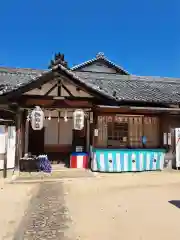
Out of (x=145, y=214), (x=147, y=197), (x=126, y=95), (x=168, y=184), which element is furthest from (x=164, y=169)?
(x=145, y=214)

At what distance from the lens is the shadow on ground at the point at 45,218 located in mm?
4652

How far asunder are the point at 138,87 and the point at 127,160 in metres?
6.00

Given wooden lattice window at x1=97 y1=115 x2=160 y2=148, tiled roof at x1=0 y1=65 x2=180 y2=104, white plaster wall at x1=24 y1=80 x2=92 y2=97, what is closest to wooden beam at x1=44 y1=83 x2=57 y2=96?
white plaster wall at x1=24 y1=80 x2=92 y2=97

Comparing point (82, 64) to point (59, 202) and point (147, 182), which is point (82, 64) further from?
point (59, 202)

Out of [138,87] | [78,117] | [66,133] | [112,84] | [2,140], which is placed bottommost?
[2,140]

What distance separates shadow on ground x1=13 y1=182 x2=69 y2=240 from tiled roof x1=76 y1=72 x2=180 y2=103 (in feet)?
22.3

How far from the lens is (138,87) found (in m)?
15.8

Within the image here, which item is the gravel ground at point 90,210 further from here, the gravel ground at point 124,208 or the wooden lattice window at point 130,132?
the wooden lattice window at point 130,132

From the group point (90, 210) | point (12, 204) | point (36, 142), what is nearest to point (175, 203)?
point (90, 210)

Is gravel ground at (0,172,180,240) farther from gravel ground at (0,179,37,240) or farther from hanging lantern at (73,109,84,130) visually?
hanging lantern at (73,109,84,130)

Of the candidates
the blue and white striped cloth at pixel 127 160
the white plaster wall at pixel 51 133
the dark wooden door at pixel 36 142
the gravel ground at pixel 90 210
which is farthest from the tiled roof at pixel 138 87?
the gravel ground at pixel 90 210

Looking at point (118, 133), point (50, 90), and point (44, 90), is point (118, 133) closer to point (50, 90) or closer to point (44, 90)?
point (50, 90)

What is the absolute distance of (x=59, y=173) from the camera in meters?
10.9

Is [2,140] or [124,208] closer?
[124,208]
